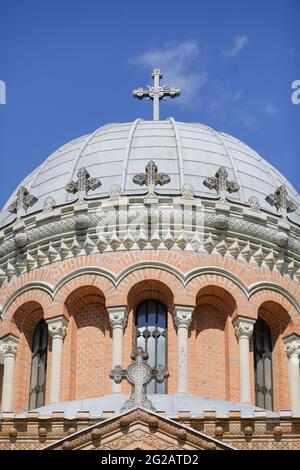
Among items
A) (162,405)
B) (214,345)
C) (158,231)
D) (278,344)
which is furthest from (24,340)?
(278,344)

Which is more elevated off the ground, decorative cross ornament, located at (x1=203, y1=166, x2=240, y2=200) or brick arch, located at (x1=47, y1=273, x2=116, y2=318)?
decorative cross ornament, located at (x1=203, y1=166, x2=240, y2=200)

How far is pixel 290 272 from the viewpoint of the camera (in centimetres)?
3978

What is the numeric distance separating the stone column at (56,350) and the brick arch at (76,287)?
0.23 m

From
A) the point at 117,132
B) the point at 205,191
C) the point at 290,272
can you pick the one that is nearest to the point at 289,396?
the point at 290,272

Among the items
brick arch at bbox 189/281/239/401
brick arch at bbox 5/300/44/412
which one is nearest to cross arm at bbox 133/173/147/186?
brick arch at bbox 189/281/239/401

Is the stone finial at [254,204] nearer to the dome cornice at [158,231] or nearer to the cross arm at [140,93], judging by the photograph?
the dome cornice at [158,231]

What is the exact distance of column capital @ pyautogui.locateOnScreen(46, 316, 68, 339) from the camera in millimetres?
37875

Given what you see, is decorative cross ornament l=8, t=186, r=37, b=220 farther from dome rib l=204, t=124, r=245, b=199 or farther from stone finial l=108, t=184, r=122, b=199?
dome rib l=204, t=124, r=245, b=199

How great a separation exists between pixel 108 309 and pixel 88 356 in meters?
1.41

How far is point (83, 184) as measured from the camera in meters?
39.8

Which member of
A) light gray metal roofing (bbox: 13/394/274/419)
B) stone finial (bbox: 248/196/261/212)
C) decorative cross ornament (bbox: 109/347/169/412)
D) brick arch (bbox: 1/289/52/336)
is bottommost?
decorative cross ornament (bbox: 109/347/169/412)

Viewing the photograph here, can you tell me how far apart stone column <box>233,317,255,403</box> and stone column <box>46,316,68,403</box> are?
15.4 feet

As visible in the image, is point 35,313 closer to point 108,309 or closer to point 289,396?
point 108,309

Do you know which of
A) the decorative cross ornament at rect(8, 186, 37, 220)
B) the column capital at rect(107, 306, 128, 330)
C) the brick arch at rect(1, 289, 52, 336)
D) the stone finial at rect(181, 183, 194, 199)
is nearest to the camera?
the column capital at rect(107, 306, 128, 330)
